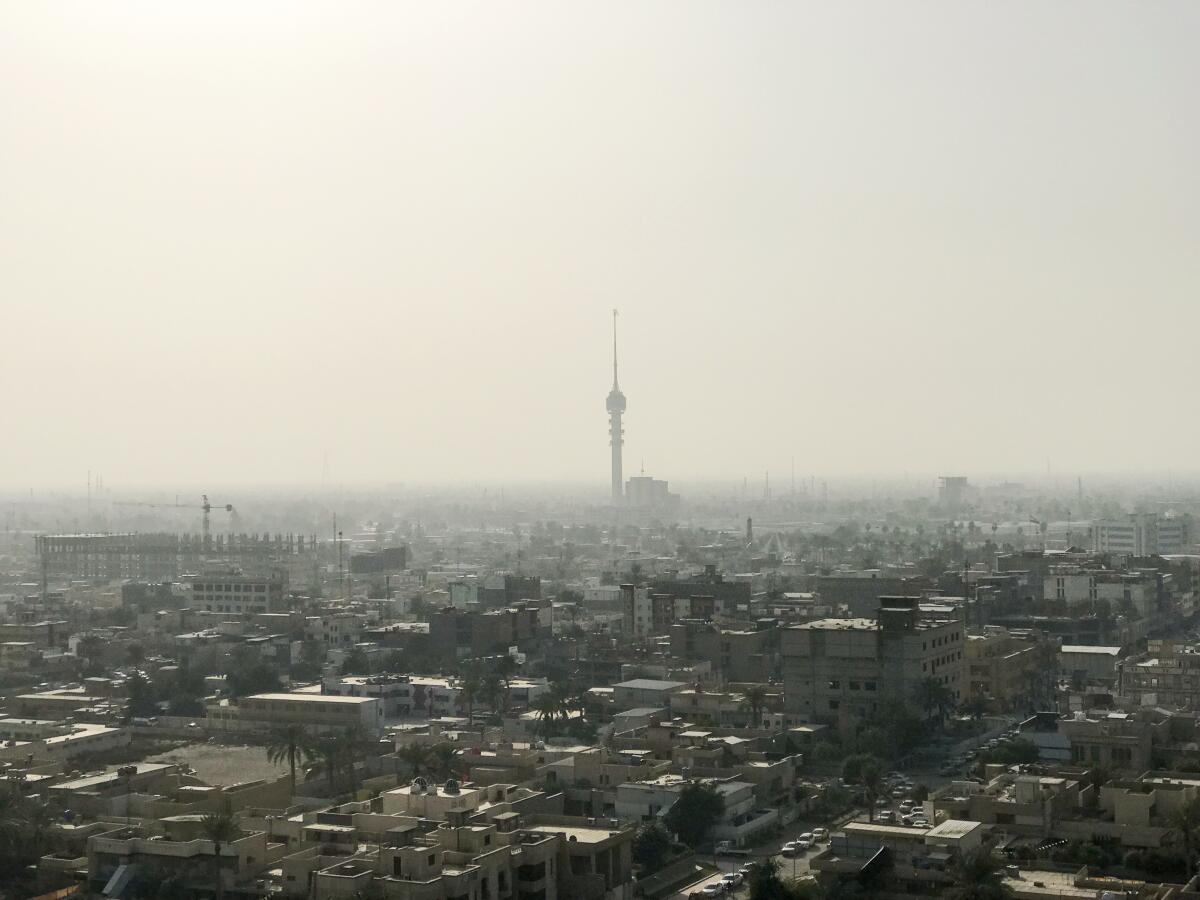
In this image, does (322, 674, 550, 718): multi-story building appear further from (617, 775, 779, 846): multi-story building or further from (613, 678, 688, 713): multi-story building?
(617, 775, 779, 846): multi-story building

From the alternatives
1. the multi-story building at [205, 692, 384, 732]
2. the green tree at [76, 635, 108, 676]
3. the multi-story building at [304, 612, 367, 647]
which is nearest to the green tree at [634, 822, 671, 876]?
the multi-story building at [205, 692, 384, 732]

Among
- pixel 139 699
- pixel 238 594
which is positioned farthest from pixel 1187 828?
pixel 238 594

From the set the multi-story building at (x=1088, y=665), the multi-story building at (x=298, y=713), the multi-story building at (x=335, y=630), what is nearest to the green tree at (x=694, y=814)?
the multi-story building at (x=298, y=713)

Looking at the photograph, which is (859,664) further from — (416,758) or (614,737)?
(416,758)

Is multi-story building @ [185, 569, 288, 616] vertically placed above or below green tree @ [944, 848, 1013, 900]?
above

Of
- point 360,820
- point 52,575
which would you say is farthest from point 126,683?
point 52,575

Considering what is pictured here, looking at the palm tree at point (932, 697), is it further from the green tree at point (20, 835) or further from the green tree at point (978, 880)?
the green tree at point (20, 835)

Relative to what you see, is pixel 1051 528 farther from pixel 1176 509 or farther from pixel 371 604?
pixel 371 604
